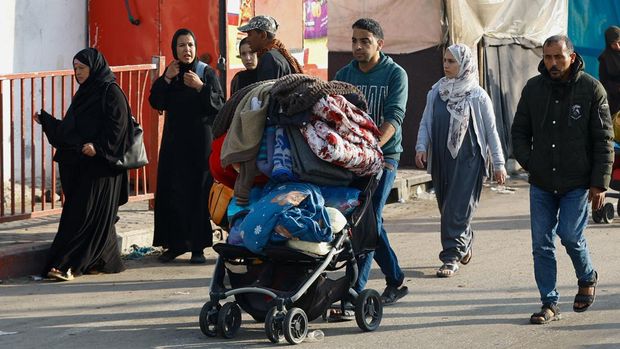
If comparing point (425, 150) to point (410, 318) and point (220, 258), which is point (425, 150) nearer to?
point (410, 318)

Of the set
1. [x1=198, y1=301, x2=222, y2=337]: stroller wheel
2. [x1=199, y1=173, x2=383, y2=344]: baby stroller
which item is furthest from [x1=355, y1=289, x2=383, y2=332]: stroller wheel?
[x1=198, y1=301, x2=222, y2=337]: stroller wheel

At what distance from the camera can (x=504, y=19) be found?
16.2 m

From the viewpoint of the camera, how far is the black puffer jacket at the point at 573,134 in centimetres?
761

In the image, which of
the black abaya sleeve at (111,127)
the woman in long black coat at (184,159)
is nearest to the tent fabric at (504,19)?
the woman in long black coat at (184,159)

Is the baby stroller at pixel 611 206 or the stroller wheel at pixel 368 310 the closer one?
the stroller wheel at pixel 368 310

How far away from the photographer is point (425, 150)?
30.9 ft

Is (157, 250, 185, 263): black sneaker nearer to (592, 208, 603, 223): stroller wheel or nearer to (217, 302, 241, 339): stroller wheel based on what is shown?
(217, 302, 241, 339): stroller wheel

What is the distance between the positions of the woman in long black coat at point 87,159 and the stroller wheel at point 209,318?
2.32 meters

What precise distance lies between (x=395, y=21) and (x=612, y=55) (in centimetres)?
266

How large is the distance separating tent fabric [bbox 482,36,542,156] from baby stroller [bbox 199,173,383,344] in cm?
868

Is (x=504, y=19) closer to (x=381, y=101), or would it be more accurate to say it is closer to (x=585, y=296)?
(x=381, y=101)

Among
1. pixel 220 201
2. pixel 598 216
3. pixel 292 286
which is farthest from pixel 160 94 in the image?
pixel 598 216

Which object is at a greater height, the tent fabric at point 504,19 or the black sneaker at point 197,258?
the tent fabric at point 504,19

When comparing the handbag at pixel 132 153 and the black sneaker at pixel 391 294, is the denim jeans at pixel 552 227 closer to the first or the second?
the black sneaker at pixel 391 294
